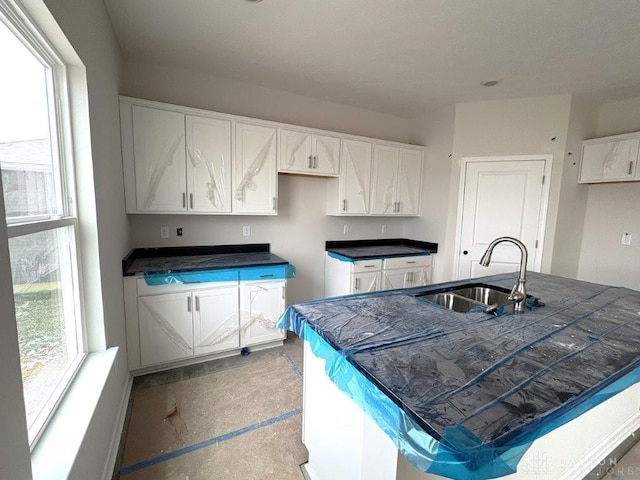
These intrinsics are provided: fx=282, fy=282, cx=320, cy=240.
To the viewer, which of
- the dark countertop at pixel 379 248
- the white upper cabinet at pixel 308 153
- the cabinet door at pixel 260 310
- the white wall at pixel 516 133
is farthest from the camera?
the dark countertop at pixel 379 248

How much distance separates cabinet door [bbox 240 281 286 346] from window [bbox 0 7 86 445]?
137 centimetres

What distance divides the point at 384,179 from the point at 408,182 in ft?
1.38

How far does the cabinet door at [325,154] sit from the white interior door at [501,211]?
1.68 meters

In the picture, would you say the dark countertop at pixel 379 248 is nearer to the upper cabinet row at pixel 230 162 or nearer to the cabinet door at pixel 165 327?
the upper cabinet row at pixel 230 162

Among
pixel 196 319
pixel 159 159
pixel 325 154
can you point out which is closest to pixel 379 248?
pixel 325 154

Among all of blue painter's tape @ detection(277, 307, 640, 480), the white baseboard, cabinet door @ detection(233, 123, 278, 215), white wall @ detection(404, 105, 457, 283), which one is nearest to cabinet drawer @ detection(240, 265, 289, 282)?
cabinet door @ detection(233, 123, 278, 215)

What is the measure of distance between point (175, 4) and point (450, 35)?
2.01 meters

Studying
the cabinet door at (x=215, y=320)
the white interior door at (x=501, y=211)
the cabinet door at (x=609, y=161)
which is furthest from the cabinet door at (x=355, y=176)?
the cabinet door at (x=609, y=161)

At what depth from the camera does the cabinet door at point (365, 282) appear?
3.43 metres

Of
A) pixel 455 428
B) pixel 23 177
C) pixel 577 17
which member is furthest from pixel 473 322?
pixel 577 17

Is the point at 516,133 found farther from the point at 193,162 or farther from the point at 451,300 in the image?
the point at 193,162

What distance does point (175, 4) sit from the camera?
191 cm

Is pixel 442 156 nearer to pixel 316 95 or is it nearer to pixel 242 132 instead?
pixel 316 95

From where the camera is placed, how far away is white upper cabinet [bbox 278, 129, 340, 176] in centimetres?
309
